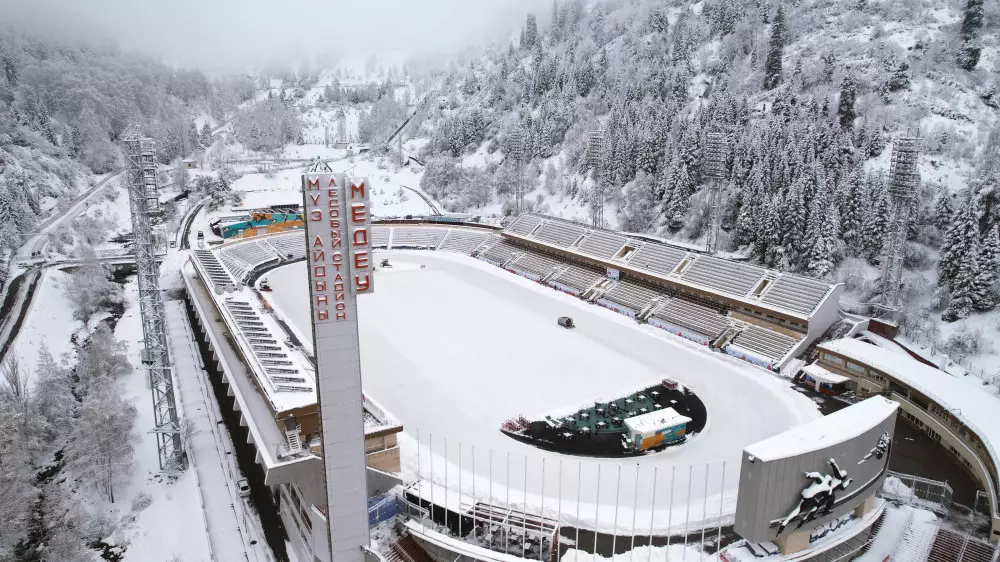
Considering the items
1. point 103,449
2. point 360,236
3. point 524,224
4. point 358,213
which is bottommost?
point 103,449

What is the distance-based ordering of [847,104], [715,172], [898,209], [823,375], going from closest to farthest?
1. [823,375]
2. [898,209]
3. [715,172]
4. [847,104]

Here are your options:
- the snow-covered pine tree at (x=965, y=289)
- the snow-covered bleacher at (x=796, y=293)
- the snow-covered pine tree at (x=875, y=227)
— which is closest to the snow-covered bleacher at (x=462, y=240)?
the snow-covered bleacher at (x=796, y=293)

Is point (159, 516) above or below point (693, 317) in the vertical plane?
below

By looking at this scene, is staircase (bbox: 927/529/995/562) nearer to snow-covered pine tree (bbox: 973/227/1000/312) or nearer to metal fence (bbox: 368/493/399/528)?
metal fence (bbox: 368/493/399/528)

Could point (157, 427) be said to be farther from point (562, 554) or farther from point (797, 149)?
point (797, 149)

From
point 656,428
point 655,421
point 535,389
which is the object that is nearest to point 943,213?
point 655,421

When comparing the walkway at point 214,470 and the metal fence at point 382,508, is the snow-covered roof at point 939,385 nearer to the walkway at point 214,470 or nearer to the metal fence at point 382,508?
the metal fence at point 382,508

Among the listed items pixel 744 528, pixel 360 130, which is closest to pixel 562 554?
pixel 744 528

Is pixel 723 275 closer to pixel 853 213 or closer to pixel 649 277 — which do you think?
pixel 649 277
